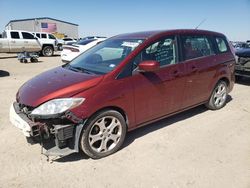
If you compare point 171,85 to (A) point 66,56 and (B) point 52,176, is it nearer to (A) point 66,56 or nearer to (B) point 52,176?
(B) point 52,176

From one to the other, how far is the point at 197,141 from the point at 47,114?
2353mm

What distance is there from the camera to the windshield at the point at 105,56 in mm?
3671

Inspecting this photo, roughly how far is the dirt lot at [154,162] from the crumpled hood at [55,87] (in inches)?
34.1

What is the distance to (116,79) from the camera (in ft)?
11.2

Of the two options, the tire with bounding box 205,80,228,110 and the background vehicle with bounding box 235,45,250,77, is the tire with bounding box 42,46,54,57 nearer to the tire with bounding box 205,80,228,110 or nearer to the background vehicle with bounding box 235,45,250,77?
the background vehicle with bounding box 235,45,250,77

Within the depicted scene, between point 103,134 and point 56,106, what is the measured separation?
2.61ft

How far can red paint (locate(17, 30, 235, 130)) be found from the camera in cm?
316

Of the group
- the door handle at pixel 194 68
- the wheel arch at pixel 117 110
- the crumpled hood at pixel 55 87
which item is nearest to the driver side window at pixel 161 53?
the door handle at pixel 194 68

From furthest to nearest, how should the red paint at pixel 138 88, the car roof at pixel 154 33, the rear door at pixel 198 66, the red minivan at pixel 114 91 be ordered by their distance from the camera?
the rear door at pixel 198 66
the car roof at pixel 154 33
the red paint at pixel 138 88
the red minivan at pixel 114 91

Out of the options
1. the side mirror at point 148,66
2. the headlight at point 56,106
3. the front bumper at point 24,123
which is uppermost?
the side mirror at point 148,66

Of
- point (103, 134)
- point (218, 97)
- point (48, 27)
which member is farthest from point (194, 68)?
point (48, 27)

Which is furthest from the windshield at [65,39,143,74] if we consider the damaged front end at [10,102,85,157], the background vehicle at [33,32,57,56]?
the background vehicle at [33,32,57,56]

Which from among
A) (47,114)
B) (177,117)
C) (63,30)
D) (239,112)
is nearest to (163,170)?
(47,114)

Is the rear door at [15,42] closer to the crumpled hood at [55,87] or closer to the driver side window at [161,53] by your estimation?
the crumpled hood at [55,87]
